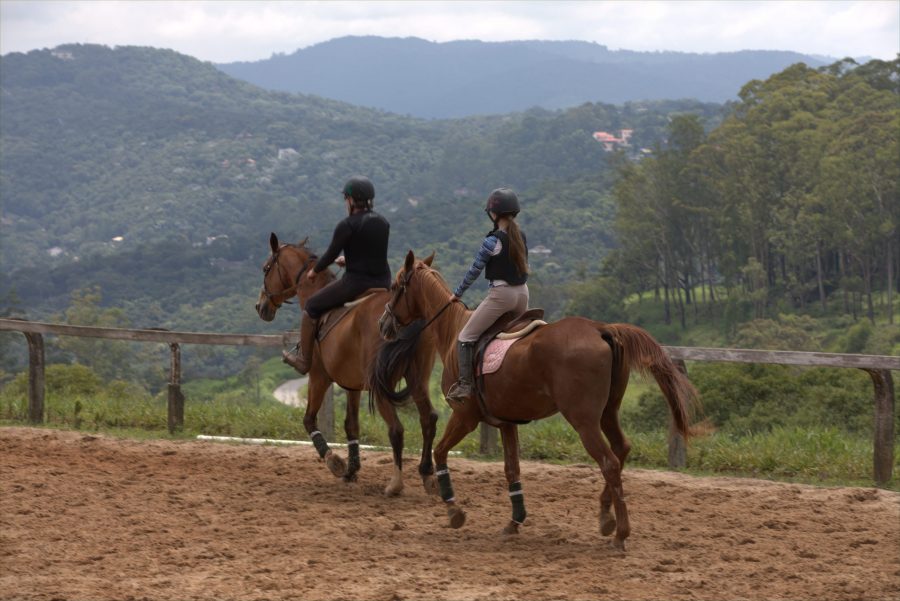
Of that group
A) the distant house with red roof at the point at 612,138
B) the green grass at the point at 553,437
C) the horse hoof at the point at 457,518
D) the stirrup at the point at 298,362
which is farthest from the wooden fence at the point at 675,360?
the distant house with red roof at the point at 612,138

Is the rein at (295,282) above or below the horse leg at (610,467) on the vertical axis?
above

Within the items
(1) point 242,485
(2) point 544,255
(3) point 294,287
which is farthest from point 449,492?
(2) point 544,255

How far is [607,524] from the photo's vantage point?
7965 millimetres

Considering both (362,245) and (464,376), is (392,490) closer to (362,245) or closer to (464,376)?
(464,376)

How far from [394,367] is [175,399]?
190 inches

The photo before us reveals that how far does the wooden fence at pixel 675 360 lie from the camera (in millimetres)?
9914

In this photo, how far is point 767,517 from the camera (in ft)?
28.7

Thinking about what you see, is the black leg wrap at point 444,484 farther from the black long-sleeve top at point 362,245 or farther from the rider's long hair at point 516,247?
the black long-sleeve top at point 362,245

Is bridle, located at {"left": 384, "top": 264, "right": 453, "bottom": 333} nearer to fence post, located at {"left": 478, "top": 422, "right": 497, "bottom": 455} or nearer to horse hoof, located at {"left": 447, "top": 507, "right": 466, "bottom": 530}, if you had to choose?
horse hoof, located at {"left": 447, "top": 507, "right": 466, "bottom": 530}

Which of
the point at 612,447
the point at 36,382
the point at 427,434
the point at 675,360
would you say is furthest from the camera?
the point at 36,382

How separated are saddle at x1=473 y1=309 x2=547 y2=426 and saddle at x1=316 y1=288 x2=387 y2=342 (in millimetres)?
1939

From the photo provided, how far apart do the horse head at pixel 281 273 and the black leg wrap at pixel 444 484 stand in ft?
10.2

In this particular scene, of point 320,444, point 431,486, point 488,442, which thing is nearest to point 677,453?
point 488,442

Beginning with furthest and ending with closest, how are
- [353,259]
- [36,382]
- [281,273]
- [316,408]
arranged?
[36,382], [281,273], [316,408], [353,259]
